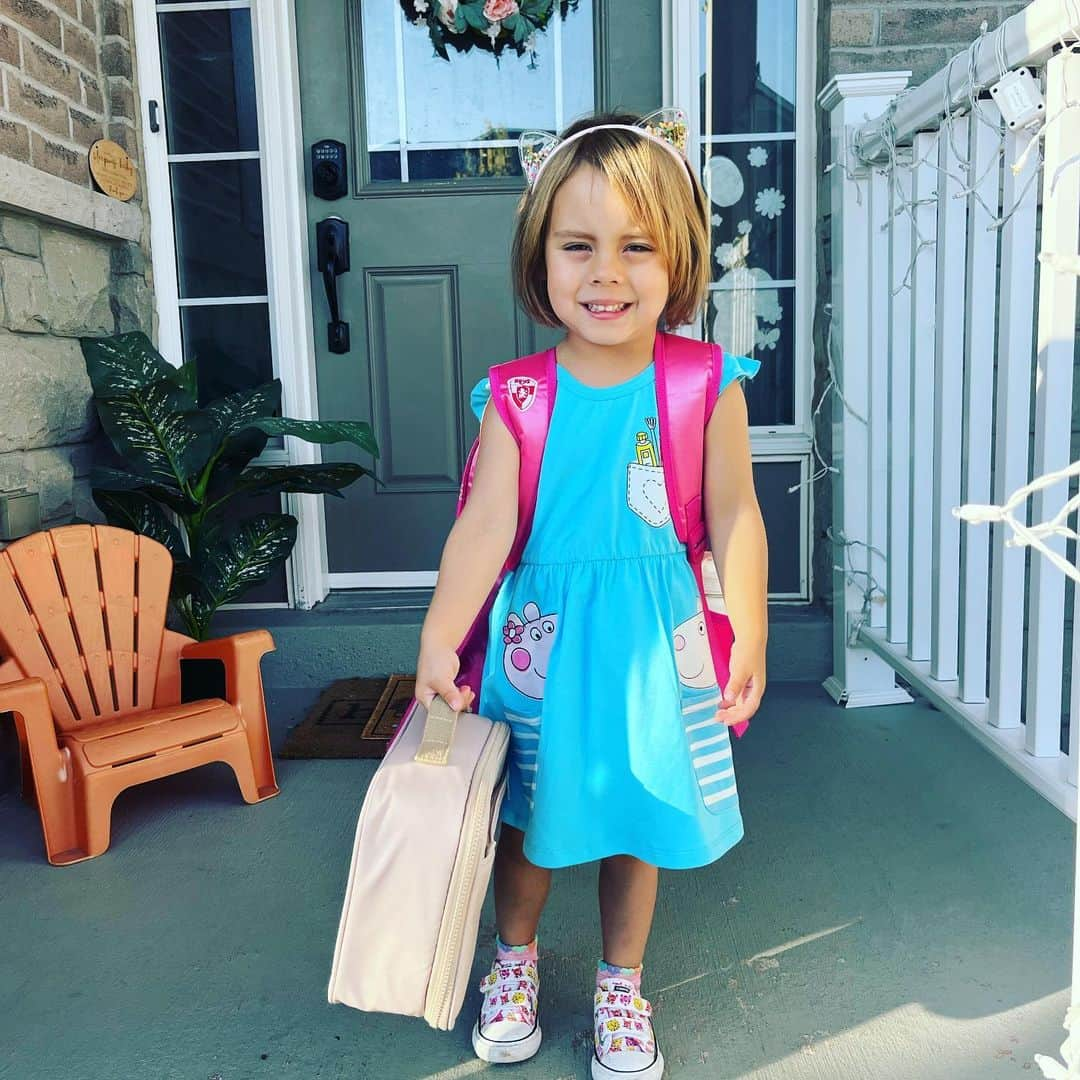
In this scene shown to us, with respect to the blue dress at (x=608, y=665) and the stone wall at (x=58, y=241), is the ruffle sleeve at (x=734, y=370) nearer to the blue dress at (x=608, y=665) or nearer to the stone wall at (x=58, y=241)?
the blue dress at (x=608, y=665)

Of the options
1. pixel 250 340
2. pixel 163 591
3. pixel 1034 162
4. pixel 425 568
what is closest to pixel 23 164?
pixel 250 340

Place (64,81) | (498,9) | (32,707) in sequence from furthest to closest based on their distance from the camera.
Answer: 1. (498,9)
2. (64,81)
3. (32,707)

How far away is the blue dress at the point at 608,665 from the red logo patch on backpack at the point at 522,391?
37 mm

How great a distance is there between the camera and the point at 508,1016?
1453 millimetres

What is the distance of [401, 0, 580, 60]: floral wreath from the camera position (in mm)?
2967

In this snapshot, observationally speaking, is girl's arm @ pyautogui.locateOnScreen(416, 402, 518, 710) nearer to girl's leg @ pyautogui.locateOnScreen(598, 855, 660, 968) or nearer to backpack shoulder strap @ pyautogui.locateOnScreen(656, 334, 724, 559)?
backpack shoulder strap @ pyautogui.locateOnScreen(656, 334, 724, 559)

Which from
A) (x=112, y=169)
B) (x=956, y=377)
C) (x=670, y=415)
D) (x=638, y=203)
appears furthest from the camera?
(x=112, y=169)

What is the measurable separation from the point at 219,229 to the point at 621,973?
8.22ft

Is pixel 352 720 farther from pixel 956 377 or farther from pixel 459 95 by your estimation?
pixel 459 95

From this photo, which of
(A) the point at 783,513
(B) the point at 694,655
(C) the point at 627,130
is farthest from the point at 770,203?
(B) the point at 694,655

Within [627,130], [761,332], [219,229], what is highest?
[219,229]

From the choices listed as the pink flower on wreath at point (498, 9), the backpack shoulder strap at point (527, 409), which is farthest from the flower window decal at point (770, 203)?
the backpack shoulder strap at point (527, 409)

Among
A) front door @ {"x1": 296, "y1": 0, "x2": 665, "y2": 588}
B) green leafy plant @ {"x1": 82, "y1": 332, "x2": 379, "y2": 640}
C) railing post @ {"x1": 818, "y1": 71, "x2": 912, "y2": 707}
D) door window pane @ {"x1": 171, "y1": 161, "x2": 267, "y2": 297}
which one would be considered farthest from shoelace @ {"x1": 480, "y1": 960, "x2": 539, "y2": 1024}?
door window pane @ {"x1": 171, "y1": 161, "x2": 267, "y2": 297}

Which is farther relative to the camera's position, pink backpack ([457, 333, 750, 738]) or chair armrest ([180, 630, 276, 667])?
chair armrest ([180, 630, 276, 667])
